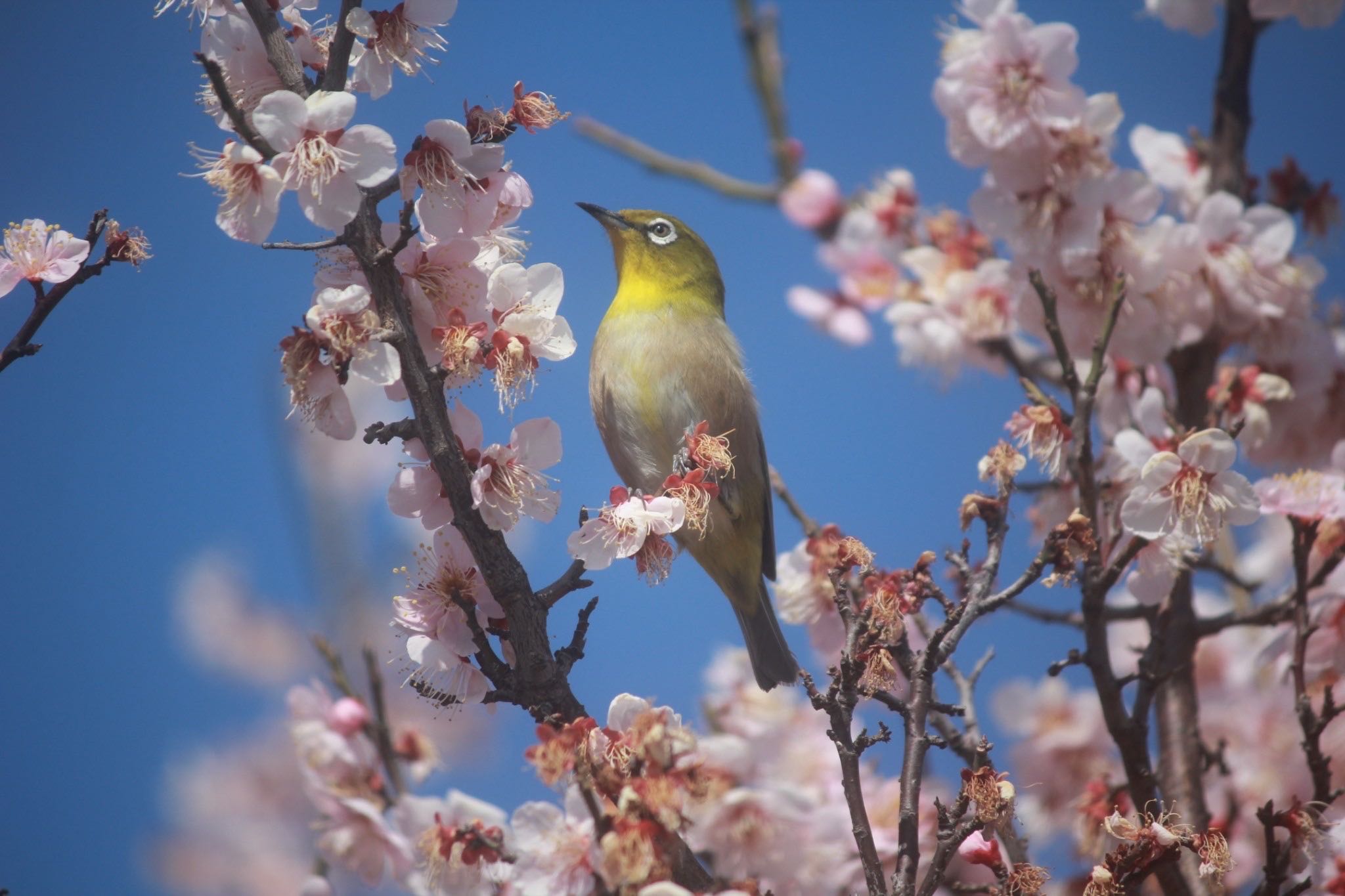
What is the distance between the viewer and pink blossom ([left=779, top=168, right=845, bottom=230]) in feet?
21.9

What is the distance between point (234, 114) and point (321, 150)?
0.19m

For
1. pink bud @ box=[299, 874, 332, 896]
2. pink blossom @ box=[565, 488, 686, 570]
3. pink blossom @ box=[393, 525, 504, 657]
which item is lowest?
pink bud @ box=[299, 874, 332, 896]

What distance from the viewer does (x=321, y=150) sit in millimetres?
2309

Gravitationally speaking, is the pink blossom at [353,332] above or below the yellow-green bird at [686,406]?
below

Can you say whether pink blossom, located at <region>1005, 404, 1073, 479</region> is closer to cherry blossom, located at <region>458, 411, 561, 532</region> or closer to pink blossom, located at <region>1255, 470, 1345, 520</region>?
pink blossom, located at <region>1255, 470, 1345, 520</region>

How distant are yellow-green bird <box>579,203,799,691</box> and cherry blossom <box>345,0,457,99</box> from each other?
193 centimetres

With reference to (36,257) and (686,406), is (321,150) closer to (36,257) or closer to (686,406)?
(36,257)

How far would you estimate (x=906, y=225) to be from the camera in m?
5.82

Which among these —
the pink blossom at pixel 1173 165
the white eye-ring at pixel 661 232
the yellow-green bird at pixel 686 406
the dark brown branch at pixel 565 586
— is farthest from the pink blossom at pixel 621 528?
the pink blossom at pixel 1173 165

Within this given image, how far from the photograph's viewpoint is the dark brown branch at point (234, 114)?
2158 millimetres

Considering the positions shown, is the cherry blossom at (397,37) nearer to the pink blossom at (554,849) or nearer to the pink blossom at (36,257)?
the pink blossom at (36,257)

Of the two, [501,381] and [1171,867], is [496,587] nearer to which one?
[501,381]

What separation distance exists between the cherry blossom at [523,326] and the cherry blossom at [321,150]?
16.2 inches

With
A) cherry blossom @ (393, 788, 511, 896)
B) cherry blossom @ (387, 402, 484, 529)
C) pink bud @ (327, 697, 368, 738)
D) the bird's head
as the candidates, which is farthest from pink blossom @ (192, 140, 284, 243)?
the bird's head
